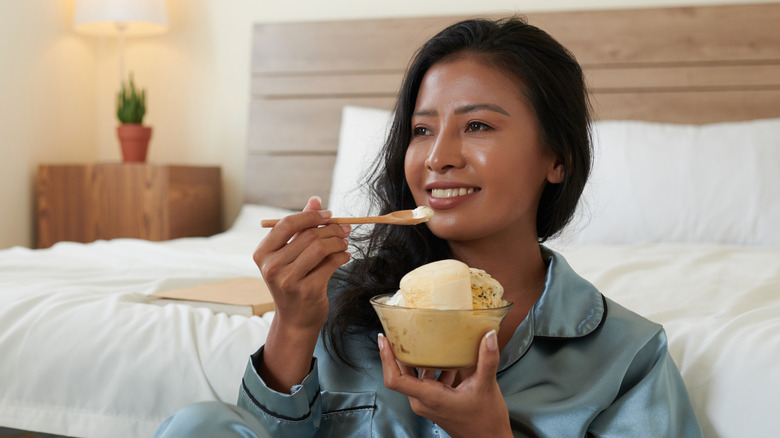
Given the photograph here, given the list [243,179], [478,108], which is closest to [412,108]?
[478,108]

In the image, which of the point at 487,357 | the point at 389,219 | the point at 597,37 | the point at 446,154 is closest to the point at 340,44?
the point at 597,37

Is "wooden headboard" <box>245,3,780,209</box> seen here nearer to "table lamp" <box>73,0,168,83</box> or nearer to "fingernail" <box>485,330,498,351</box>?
"table lamp" <box>73,0,168,83</box>

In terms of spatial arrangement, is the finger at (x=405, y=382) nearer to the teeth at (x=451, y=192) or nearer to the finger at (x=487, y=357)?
the finger at (x=487, y=357)

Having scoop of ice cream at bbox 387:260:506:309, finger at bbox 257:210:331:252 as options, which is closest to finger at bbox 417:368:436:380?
scoop of ice cream at bbox 387:260:506:309

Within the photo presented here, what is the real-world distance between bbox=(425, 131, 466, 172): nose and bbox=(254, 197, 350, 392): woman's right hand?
7.2 inches

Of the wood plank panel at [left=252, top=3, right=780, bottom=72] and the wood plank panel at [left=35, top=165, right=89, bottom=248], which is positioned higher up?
the wood plank panel at [left=252, top=3, right=780, bottom=72]

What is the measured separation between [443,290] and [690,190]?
1.98 metres

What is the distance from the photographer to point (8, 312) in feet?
4.58

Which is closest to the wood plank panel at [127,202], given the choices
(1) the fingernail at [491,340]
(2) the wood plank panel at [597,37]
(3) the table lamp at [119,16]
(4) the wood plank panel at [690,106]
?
(3) the table lamp at [119,16]

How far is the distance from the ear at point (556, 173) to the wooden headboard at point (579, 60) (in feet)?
6.75

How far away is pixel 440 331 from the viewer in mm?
783

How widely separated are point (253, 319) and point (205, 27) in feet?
8.98

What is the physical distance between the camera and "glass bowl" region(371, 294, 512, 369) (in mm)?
778

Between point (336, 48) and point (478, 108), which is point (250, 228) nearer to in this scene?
point (336, 48)
